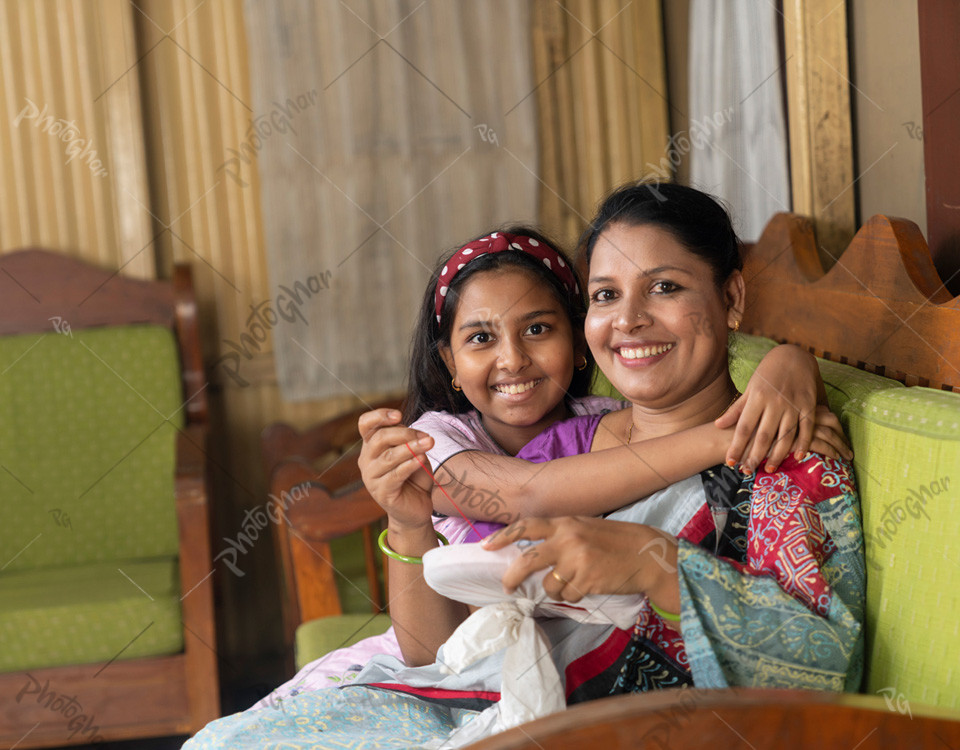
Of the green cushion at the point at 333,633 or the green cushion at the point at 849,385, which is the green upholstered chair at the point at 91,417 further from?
the green cushion at the point at 849,385

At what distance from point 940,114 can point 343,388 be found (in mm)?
2103

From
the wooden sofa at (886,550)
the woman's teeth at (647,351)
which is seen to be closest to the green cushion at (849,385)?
the wooden sofa at (886,550)

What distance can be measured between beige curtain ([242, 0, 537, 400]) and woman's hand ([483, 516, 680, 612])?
2.18 metres

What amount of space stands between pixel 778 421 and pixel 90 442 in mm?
2358

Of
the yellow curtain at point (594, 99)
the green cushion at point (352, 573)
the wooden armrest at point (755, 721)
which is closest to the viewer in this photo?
the wooden armrest at point (755, 721)

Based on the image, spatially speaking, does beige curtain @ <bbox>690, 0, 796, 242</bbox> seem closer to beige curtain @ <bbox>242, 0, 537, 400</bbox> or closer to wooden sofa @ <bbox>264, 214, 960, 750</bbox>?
wooden sofa @ <bbox>264, 214, 960, 750</bbox>

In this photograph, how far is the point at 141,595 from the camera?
233 cm

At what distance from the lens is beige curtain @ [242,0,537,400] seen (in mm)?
2941

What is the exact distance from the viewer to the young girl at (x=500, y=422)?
1.09 m

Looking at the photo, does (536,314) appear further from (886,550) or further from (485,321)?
(886,550)

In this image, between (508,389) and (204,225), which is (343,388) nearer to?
(204,225)

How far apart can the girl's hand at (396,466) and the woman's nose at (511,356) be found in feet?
0.98

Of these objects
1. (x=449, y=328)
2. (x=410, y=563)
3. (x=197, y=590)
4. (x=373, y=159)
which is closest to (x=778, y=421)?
(x=410, y=563)

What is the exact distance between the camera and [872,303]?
1.43m
